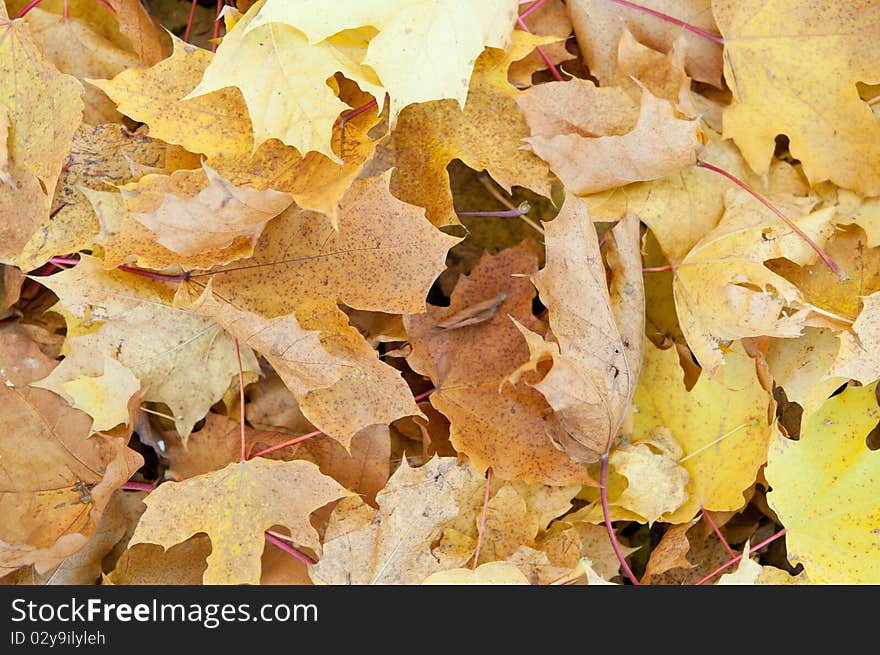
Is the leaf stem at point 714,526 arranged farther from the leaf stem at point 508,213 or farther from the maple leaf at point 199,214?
the maple leaf at point 199,214

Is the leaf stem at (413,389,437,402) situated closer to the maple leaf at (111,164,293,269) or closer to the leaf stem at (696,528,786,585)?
the maple leaf at (111,164,293,269)

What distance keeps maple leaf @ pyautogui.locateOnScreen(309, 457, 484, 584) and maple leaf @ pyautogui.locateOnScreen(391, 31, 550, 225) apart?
1.14 feet

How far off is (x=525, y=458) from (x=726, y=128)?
0.53 metres

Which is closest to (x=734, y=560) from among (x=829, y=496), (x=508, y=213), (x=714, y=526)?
(x=714, y=526)

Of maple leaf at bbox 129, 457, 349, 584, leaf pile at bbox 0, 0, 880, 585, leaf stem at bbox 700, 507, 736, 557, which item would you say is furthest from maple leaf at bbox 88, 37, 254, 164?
leaf stem at bbox 700, 507, 736, 557

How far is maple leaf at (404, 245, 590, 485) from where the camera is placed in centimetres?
110

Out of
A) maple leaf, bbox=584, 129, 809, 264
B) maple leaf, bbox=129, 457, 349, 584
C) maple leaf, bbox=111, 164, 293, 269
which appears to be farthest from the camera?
maple leaf, bbox=584, 129, 809, 264

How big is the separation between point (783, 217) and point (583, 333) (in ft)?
1.04

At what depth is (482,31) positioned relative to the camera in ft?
3.19

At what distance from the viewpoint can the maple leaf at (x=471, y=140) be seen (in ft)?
3.56

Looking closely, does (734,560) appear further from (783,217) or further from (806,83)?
(806,83)

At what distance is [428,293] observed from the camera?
3.60 ft

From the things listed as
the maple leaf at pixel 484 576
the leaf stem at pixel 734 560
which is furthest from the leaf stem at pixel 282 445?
the leaf stem at pixel 734 560

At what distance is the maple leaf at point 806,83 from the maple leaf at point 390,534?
636mm
